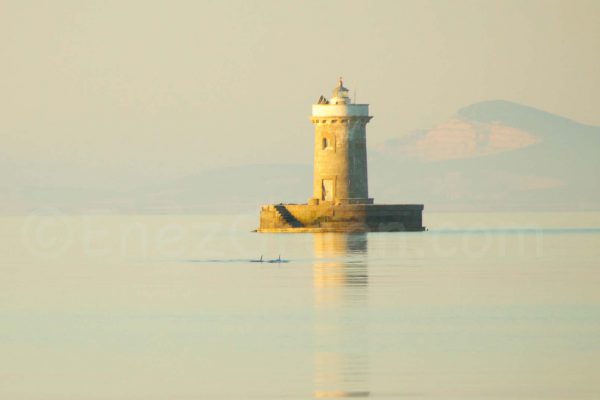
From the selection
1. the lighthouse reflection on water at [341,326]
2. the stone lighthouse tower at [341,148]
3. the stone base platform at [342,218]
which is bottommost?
the lighthouse reflection on water at [341,326]

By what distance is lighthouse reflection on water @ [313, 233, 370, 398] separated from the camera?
2569cm

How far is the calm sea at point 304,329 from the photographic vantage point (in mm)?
25547

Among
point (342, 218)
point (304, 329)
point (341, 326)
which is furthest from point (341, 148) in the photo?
point (304, 329)

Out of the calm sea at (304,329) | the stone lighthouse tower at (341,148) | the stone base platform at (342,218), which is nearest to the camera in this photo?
the calm sea at (304,329)

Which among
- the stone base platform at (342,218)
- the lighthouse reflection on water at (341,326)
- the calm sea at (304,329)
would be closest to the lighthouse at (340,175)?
the stone base platform at (342,218)

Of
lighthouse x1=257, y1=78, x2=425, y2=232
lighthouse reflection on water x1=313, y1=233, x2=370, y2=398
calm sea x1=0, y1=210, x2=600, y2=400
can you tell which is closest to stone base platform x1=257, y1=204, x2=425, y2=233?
lighthouse x1=257, y1=78, x2=425, y2=232

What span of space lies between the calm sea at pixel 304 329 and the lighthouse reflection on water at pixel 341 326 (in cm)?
5

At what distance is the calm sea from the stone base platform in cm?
2160

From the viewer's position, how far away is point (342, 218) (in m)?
83.9

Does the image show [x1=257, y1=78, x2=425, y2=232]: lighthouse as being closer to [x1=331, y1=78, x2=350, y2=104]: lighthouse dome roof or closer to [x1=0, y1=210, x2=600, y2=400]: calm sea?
→ [x1=331, y1=78, x2=350, y2=104]: lighthouse dome roof

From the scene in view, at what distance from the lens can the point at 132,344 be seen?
30.9 m

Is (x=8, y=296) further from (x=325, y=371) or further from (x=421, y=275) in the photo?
(x=325, y=371)

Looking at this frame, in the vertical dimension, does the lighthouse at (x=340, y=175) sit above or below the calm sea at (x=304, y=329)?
above

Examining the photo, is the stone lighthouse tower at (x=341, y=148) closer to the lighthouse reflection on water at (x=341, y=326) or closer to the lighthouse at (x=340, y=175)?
the lighthouse at (x=340, y=175)
